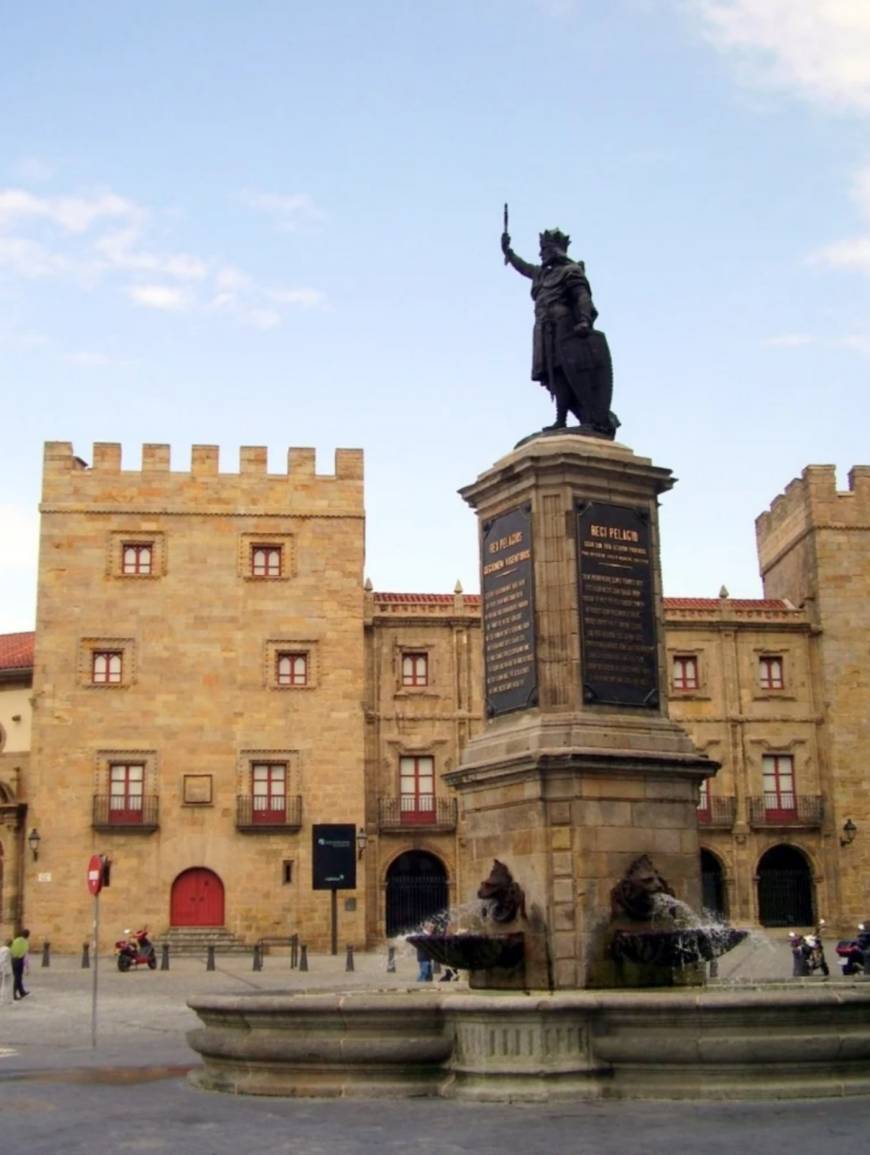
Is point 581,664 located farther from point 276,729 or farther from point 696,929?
point 276,729

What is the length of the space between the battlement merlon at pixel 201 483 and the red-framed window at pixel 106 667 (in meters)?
4.41

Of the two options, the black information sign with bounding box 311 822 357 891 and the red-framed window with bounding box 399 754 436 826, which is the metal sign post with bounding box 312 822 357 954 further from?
the red-framed window with bounding box 399 754 436 826

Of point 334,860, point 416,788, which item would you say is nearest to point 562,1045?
point 334,860

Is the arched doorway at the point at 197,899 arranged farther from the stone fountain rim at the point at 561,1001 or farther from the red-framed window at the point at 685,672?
the stone fountain rim at the point at 561,1001

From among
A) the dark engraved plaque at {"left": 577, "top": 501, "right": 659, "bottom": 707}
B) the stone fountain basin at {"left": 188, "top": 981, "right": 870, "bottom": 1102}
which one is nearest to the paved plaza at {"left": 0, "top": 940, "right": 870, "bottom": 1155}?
the stone fountain basin at {"left": 188, "top": 981, "right": 870, "bottom": 1102}

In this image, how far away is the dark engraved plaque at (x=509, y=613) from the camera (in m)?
13.5

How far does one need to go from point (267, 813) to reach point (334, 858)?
304cm

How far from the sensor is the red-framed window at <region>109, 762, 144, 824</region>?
143 feet

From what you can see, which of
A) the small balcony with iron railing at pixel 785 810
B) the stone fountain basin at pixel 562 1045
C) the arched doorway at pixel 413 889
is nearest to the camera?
the stone fountain basin at pixel 562 1045

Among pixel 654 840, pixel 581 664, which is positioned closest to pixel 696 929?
pixel 654 840

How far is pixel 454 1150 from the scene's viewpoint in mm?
8883

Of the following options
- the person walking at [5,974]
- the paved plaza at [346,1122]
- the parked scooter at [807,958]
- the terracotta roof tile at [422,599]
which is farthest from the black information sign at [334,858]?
the paved plaza at [346,1122]

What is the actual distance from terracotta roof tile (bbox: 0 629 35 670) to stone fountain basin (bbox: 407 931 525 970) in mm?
36114

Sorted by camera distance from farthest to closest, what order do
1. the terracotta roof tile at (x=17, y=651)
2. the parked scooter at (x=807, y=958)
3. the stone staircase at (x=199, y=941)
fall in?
the terracotta roof tile at (x=17, y=651) → the stone staircase at (x=199, y=941) → the parked scooter at (x=807, y=958)
